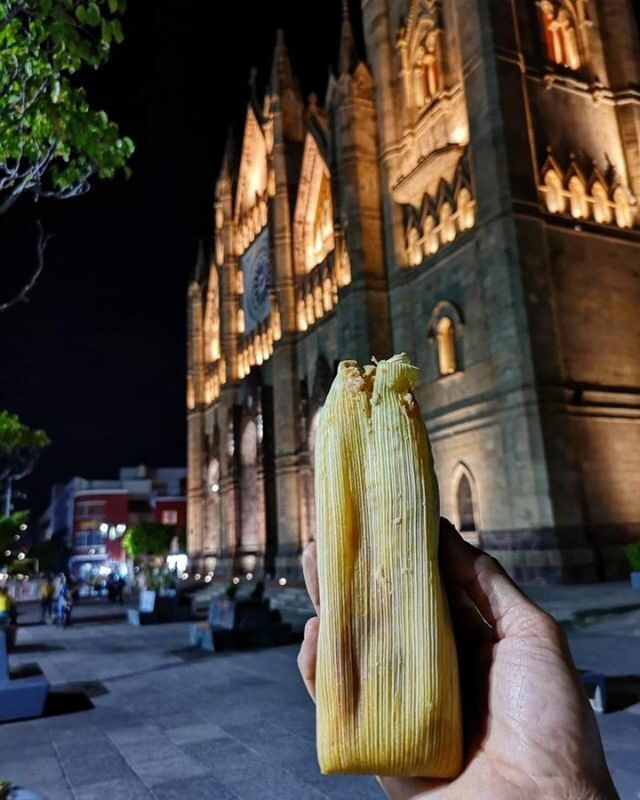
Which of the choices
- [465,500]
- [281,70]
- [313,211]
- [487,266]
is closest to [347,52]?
[313,211]

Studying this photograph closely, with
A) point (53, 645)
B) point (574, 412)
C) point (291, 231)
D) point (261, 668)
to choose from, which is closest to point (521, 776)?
point (261, 668)

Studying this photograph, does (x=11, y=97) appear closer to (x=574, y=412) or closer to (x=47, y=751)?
(x=47, y=751)

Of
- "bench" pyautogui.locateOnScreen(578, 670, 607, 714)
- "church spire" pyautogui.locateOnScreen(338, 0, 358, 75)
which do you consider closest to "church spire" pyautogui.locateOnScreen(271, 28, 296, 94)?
"church spire" pyautogui.locateOnScreen(338, 0, 358, 75)

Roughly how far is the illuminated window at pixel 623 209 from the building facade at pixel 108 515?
5751 cm

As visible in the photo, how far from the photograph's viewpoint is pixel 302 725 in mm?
7270

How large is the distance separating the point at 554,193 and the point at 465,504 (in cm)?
1121

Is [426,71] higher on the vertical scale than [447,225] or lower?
higher

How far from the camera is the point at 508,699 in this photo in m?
1.35

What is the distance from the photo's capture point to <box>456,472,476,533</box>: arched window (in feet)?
70.9

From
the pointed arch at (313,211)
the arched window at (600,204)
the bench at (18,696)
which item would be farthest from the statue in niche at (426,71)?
the bench at (18,696)

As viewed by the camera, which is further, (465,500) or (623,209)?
(623,209)

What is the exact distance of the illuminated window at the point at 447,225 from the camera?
23.5 m

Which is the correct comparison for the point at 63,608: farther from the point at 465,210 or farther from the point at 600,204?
the point at 600,204

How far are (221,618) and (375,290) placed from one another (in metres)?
15.4
